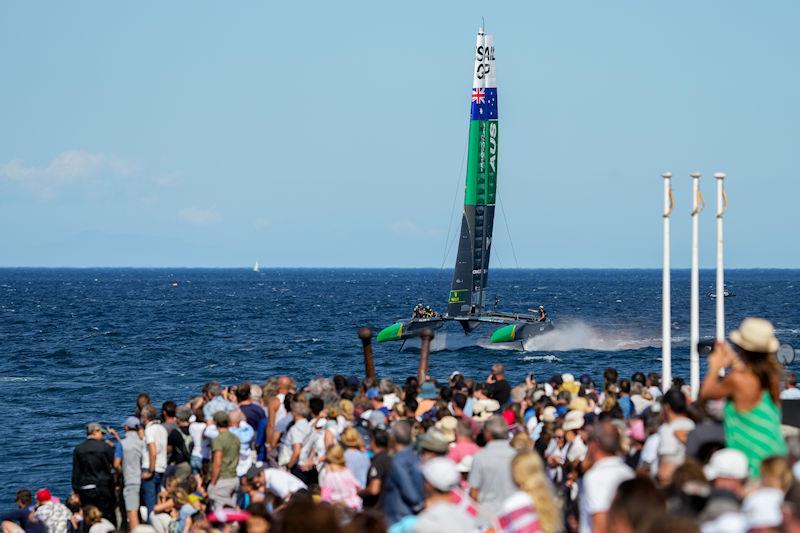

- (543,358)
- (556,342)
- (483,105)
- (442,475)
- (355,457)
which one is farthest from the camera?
(556,342)

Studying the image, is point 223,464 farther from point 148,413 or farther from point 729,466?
point 729,466

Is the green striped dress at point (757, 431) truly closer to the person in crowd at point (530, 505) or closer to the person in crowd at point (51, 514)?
the person in crowd at point (530, 505)

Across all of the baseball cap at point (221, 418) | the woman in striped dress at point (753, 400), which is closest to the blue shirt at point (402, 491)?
the woman in striped dress at point (753, 400)

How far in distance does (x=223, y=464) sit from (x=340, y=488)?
Answer: 2.66 meters

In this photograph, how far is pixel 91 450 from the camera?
14469 millimetres

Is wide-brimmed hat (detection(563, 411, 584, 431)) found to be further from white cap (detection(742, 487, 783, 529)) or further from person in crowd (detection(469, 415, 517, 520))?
white cap (detection(742, 487, 783, 529))

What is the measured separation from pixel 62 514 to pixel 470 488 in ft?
21.1

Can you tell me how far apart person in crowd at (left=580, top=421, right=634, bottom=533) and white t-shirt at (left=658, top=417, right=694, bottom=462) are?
3.05 feet

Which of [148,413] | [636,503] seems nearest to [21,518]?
[148,413]

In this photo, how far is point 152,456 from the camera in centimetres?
1437

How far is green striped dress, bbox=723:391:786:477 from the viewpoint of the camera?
8789 millimetres

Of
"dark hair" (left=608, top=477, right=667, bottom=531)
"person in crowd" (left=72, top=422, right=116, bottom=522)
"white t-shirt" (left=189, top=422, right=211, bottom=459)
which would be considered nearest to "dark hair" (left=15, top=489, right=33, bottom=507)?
"person in crowd" (left=72, top=422, right=116, bottom=522)

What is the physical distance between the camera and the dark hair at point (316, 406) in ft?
43.9

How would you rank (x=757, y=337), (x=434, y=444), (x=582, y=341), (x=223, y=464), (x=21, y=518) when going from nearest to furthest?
(x=757, y=337)
(x=434, y=444)
(x=223, y=464)
(x=21, y=518)
(x=582, y=341)
